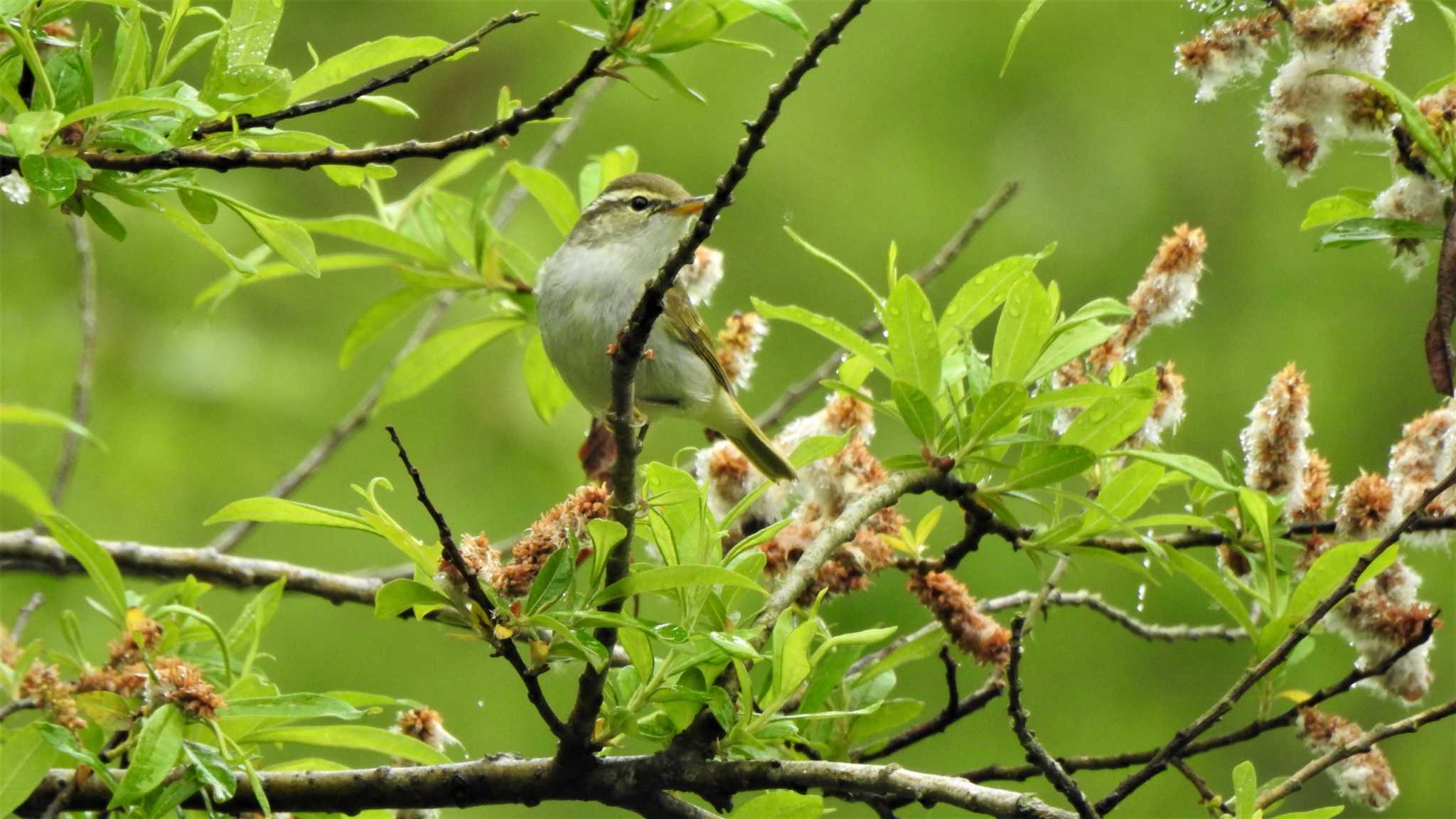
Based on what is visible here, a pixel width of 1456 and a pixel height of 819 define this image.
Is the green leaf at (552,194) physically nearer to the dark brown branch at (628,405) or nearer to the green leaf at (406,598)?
the dark brown branch at (628,405)

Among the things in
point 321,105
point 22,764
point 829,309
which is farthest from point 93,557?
point 829,309

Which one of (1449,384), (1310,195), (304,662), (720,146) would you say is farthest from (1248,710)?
(1449,384)

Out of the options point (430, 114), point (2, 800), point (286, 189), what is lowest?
point (2, 800)

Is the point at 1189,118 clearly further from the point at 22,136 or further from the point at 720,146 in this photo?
the point at 22,136

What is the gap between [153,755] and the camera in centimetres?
200

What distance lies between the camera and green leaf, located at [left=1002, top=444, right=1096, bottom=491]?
7.79ft

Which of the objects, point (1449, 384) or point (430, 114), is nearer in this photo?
point (1449, 384)

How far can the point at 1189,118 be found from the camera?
22.4 ft

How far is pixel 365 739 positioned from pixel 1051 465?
1233 mm

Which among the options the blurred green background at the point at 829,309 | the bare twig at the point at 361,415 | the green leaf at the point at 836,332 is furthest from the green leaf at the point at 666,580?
the blurred green background at the point at 829,309

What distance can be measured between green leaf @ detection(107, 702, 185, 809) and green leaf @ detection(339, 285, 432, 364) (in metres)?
1.37

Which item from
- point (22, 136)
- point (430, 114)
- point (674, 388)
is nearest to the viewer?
point (22, 136)

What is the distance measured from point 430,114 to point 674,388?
3.42m

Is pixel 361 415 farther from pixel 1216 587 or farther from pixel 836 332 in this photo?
pixel 1216 587
